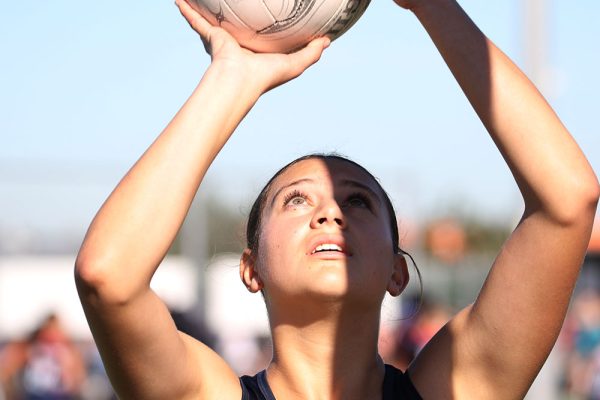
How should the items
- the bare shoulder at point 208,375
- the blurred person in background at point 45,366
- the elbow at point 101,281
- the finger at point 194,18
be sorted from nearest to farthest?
the elbow at point 101,281
the bare shoulder at point 208,375
the finger at point 194,18
the blurred person in background at point 45,366

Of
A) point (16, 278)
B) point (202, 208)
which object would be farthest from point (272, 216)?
point (16, 278)

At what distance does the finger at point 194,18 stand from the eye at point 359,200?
551 millimetres

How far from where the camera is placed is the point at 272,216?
2992 mm

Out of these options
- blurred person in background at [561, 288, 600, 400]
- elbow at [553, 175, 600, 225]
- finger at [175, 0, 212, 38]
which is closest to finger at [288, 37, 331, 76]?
finger at [175, 0, 212, 38]

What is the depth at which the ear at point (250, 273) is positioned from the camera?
3.07 meters

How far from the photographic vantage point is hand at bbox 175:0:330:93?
8.95 ft

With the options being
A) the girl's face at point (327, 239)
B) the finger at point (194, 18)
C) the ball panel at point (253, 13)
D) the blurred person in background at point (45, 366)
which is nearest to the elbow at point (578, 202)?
the girl's face at point (327, 239)

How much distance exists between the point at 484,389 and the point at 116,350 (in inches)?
36.1

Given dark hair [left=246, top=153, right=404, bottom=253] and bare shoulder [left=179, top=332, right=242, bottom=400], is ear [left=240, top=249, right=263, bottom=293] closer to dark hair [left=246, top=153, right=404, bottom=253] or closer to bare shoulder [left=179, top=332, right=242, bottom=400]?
dark hair [left=246, top=153, right=404, bottom=253]

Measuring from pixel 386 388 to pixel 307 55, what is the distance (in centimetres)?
85

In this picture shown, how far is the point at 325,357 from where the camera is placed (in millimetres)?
2926

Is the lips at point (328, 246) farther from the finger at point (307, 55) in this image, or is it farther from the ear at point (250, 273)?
the finger at point (307, 55)

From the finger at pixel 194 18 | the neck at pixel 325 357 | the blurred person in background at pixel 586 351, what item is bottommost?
the blurred person in background at pixel 586 351

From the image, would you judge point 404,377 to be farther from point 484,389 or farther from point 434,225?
point 434,225
